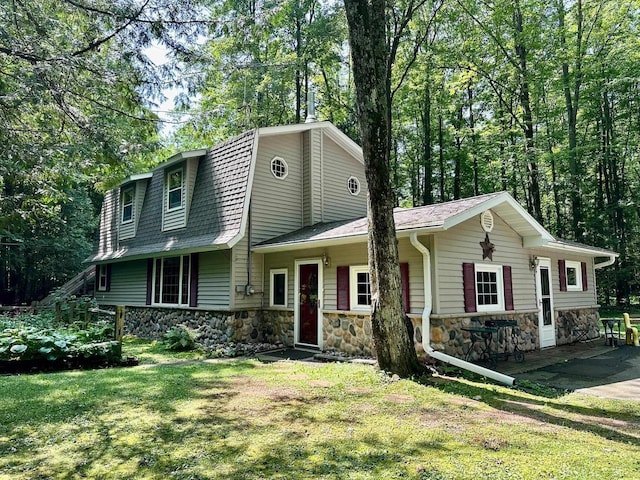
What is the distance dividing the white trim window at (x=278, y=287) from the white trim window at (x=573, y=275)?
7480 millimetres

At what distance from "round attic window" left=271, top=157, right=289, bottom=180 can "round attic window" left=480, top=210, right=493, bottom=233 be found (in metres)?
5.14

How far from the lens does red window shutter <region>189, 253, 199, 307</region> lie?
1093cm

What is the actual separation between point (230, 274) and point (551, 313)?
7862 millimetres

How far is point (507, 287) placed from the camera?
9039mm

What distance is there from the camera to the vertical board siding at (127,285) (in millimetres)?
13477

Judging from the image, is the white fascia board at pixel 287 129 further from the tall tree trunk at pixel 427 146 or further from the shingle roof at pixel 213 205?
the tall tree trunk at pixel 427 146

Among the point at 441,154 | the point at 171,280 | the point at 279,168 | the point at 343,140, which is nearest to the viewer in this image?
the point at 279,168

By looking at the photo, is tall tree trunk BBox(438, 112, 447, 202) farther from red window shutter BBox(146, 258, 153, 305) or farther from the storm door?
red window shutter BBox(146, 258, 153, 305)

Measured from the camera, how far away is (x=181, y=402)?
5.19 metres

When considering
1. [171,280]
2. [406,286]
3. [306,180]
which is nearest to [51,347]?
[171,280]

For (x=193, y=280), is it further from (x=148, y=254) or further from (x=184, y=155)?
(x=184, y=155)

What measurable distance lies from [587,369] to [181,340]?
8.49 metres

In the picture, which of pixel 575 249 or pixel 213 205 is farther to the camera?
pixel 213 205

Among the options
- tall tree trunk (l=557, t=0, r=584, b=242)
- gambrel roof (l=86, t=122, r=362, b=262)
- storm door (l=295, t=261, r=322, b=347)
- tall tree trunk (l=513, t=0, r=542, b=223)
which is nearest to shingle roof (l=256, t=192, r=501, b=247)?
storm door (l=295, t=261, r=322, b=347)
